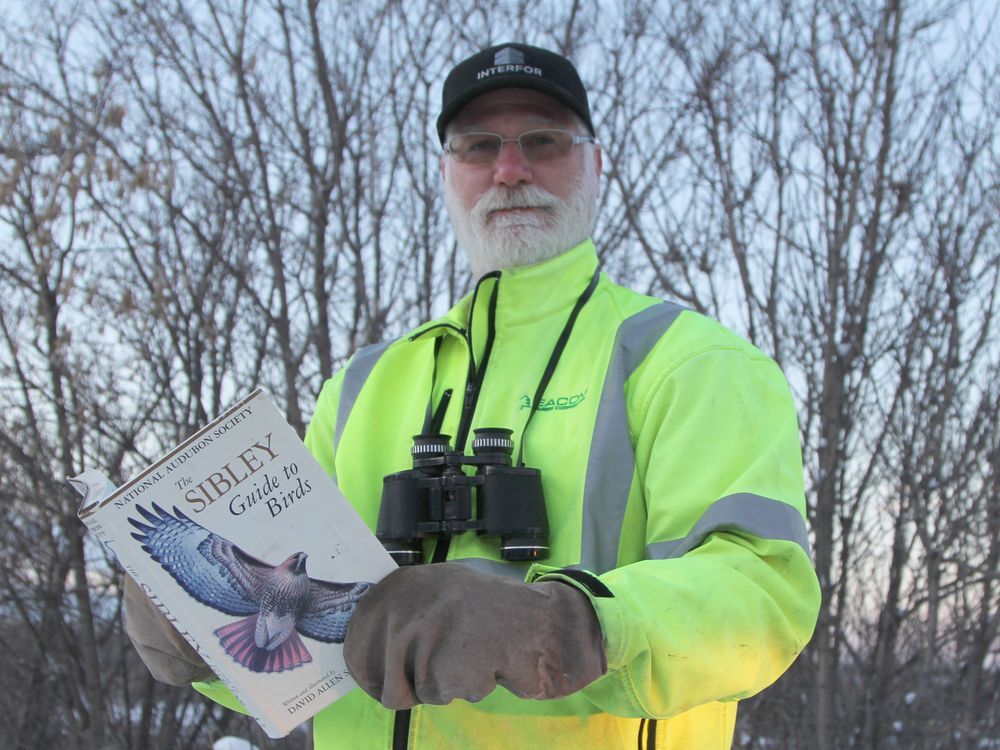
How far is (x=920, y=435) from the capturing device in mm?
6199

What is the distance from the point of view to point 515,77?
2277 mm

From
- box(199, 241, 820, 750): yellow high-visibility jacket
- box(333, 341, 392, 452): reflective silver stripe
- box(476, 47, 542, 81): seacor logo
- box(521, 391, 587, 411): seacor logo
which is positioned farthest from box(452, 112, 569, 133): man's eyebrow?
box(521, 391, 587, 411): seacor logo

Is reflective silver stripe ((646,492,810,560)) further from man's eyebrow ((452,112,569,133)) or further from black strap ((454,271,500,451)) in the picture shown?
A: man's eyebrow ((452,112,569,133))

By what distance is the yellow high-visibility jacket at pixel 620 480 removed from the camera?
1415 millimetres

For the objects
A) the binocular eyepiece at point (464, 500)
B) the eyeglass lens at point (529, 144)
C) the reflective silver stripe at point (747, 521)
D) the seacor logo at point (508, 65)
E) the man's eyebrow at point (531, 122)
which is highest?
the seacor logo at point (508, 65)

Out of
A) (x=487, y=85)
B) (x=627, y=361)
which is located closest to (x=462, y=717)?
(x=627, y=361)

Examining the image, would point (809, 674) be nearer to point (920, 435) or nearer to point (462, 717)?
point (920, 435)

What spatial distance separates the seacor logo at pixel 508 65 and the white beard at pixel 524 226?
0.27 meters

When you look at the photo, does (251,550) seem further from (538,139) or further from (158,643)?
(538,139)

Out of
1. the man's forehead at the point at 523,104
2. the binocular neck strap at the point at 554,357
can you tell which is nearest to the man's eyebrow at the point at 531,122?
the man's forehead at the point at 523,104

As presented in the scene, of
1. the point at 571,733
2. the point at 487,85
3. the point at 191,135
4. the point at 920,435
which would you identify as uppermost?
the point at 191,135

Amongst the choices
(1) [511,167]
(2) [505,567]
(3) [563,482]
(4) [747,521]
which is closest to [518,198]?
(1) [511,167]

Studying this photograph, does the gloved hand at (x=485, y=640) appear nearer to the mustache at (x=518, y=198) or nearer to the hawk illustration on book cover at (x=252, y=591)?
the hawk illustration on book cover at (x=252, y=591)

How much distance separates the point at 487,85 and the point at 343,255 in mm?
4538
